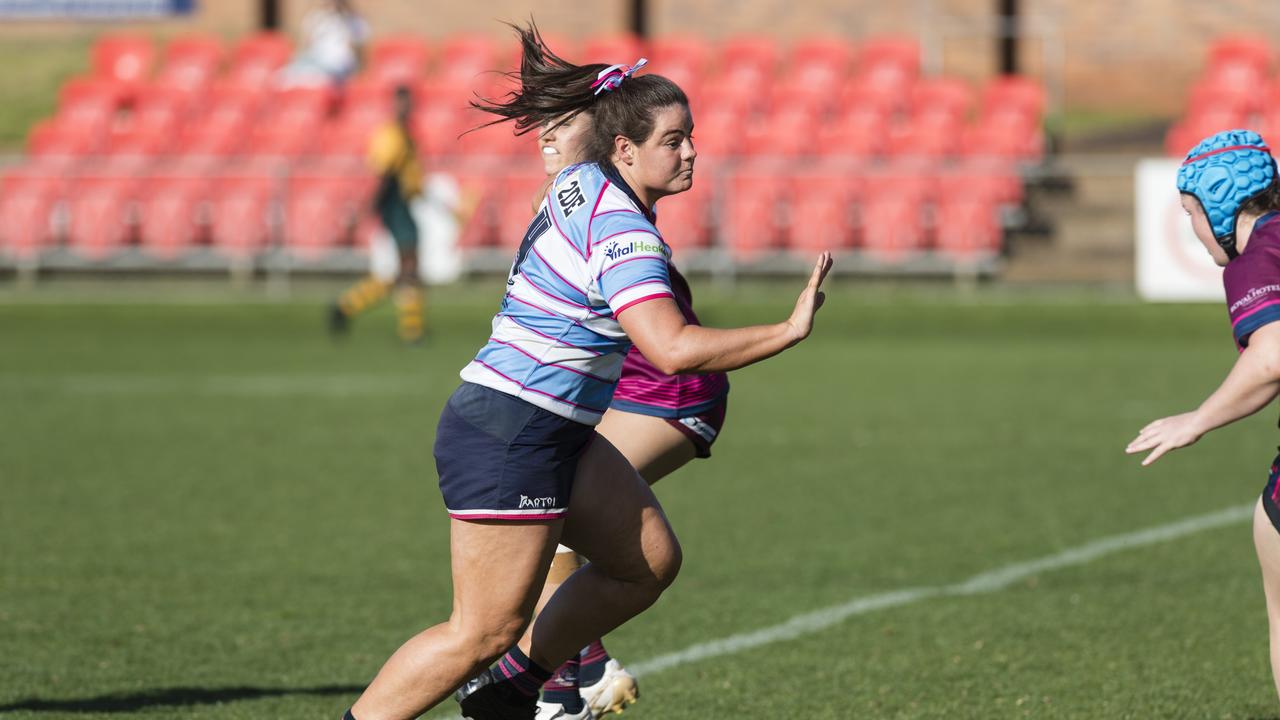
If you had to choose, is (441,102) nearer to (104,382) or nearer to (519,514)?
(104,382)

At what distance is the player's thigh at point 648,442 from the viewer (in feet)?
17.9

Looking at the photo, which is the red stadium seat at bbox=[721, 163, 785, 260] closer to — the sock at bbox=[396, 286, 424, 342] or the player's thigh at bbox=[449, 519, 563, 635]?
the sock at bbox=[396, 286, 424, 342]

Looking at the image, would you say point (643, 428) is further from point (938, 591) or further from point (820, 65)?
point (820, 65)

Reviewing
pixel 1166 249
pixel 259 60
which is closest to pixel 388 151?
pixel 1166 249

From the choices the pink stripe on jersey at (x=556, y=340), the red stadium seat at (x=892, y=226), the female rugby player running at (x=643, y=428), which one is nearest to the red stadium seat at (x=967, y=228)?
the red stadium seat at (x=892, y=226)

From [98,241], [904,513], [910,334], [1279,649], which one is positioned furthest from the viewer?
[98,241]

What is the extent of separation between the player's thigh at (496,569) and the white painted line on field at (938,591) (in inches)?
66.6

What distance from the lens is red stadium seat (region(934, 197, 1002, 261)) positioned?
19.6 meters

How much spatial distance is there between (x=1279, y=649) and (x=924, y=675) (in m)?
1.48

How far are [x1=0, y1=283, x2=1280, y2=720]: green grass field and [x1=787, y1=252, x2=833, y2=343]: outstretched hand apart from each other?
1.72 m

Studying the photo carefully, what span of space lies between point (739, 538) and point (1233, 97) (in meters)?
15.1

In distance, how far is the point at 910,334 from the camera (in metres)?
18.3

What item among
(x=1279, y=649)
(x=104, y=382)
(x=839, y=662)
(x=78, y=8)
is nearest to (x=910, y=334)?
(x=104, y=382)

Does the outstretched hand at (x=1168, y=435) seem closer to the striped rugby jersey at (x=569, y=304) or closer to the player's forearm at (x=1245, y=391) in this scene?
the player's forearm at (x=1245, y=391)
